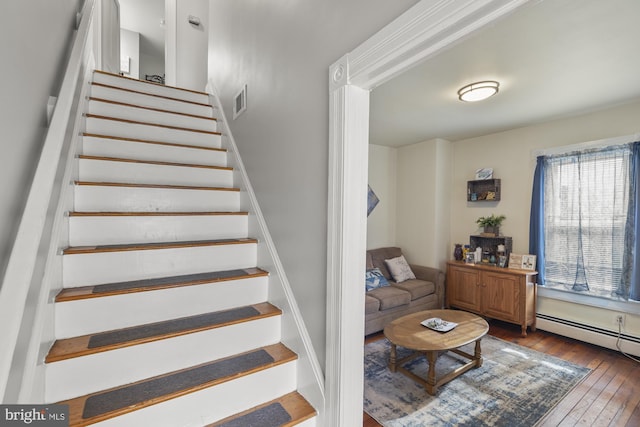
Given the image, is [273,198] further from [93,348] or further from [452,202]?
[452,202]

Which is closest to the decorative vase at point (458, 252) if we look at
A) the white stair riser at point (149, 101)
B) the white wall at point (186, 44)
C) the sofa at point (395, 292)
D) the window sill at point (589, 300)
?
the sofa at point (395, 292)

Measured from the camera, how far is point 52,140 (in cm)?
107

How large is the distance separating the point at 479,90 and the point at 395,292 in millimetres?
2439

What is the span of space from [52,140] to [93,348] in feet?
2.71

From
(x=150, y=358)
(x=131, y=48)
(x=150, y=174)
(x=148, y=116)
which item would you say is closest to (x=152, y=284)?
(x=150, y=358)

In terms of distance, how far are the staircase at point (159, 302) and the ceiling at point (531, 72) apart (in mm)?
1593

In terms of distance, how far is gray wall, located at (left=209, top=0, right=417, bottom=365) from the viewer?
1306 mm

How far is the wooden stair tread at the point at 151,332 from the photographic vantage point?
1144 millimetres

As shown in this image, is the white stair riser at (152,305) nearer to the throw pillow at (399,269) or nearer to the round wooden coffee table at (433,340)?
the round wooden coffee table at (433,340)

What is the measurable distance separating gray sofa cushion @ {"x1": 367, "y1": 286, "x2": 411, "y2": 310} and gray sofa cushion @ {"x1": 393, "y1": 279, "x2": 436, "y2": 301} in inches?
5.3

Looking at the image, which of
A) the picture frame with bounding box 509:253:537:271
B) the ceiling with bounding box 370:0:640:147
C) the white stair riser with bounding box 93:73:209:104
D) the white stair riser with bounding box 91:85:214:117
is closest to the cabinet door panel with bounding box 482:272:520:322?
the picture frame with bounding box 509:253:537:271

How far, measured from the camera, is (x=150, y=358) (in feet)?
4.16

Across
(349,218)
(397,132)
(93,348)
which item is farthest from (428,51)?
(397,132)

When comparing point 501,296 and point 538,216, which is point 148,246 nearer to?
point 501,296
